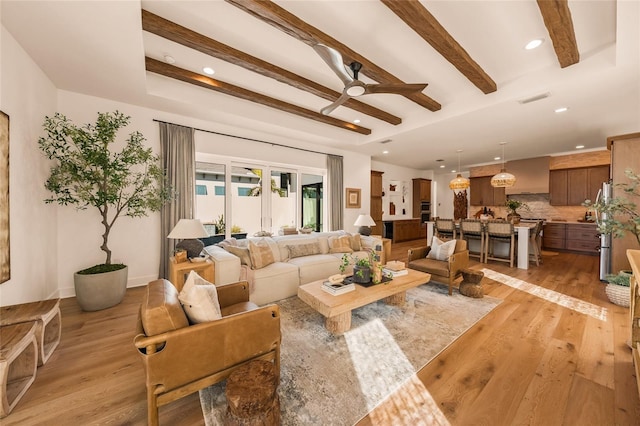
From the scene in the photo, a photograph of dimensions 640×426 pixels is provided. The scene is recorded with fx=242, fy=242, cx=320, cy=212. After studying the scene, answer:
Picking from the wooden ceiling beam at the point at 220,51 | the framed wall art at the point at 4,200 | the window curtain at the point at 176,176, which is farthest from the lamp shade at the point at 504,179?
the framed wall art at the point at 4,200

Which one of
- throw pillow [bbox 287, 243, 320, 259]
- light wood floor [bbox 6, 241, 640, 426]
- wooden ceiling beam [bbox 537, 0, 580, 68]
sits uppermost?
Result: wooden ceiling beam [bbox 537, 0, 580, 68]

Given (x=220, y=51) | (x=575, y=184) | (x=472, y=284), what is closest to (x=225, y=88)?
(x=220, y=51)

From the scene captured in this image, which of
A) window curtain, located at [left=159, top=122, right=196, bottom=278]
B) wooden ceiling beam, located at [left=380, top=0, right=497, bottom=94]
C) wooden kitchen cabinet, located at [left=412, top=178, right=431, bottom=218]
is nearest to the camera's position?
wooden ceiling beam, located at [left=380, top=0, right=497, bottom=94]

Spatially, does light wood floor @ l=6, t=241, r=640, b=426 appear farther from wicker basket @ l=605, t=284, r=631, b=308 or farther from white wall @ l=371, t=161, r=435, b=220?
white wall @ l=371, t=161, r=435, b=220

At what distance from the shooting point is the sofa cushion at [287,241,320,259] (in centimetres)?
411

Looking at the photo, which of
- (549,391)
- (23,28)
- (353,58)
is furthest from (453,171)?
(23,28)

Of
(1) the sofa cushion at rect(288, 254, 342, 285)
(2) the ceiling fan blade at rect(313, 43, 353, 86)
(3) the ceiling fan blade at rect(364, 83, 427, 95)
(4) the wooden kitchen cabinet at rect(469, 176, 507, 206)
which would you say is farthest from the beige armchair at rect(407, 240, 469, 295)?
(4) the wooden kitchen cabinet at rect(469, 176, 507, 206)

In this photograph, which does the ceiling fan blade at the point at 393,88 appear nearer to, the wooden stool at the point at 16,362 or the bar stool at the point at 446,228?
the wooden stool at the point at 16,362

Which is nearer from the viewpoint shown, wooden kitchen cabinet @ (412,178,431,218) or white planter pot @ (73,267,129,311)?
white planter pot @ (73,267,129,311)

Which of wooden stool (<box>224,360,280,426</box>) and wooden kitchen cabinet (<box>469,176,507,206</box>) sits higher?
wooden kitchen cabinet (<box>469,176,507,206</box>)

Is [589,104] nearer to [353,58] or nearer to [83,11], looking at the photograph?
[353,58]

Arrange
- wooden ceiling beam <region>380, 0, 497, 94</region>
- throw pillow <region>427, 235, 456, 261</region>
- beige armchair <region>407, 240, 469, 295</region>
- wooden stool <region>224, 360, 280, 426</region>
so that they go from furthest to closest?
throw pillow <region>427, 235, 456, 261</region>, beige armchair <region>407, 240, 469, 295</region>, wooden ceiling beam <region>380, 0, 497, 94</region>, wooden stool <region>224, 360, 280, 426</region>

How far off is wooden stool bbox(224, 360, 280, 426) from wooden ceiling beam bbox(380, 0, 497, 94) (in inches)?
109

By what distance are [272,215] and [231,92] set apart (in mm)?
2685
